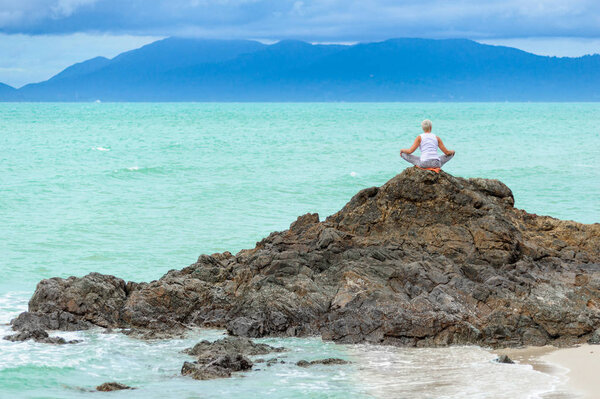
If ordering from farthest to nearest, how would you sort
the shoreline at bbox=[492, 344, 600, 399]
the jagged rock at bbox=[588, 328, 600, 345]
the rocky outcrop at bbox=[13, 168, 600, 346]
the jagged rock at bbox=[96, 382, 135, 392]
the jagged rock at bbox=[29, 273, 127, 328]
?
1. the jagged rock at bbox=[29, 273, 127, 328]
2. the rocky outcrop at bbox=[13, 168, 600, 346]
3. the jagged rock at bbox=[588, 328, 600, 345]
4. the jagged rock at bbox=[96, 382, 135, 392]
5. the shoreline at bbox=[492, 344, 600, 399]

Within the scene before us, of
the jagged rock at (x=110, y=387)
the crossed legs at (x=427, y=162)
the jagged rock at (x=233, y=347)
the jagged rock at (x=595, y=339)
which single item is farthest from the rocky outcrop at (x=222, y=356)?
the crossed legs at (x=427, y=162)

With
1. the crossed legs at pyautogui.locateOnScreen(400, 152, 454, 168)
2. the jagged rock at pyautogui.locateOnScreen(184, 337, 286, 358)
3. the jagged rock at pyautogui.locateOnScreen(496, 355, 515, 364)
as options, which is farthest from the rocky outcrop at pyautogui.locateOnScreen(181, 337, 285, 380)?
the crossed legs at pyautogui.locateOnScreen(400, 152, 454, 168)

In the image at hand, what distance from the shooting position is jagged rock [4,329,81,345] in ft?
36.8

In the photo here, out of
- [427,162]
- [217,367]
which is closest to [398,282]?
[427,162]

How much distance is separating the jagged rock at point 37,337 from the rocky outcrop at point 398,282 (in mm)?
609

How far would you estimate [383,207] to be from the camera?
44.1 feet

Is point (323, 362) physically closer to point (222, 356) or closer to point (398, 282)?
point (222, 356)

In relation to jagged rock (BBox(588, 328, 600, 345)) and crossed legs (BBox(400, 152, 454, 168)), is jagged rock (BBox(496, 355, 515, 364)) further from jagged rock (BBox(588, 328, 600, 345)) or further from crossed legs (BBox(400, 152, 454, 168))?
crossed legs (BBox(400, 152, 454, 168))

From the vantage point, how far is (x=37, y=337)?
37.0 feet

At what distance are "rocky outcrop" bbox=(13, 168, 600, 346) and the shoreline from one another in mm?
275

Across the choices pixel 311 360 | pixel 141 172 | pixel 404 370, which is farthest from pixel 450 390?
pixel 141 172

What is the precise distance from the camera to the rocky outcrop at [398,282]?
11109 millimetres

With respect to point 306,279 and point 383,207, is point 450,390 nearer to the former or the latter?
point 306,279

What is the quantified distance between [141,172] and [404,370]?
28258mm
